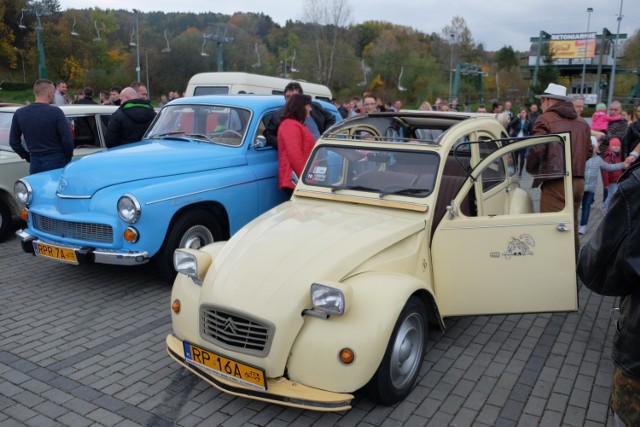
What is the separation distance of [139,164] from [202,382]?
2.72 meters

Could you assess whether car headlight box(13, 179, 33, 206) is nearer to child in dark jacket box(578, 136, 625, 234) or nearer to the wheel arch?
the wheel arch

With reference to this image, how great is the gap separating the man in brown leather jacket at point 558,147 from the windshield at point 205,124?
3.37m

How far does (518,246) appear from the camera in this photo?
4.16 metres

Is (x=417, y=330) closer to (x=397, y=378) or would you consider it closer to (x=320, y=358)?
(x=397, y=378)

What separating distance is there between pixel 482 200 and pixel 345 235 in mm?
1613

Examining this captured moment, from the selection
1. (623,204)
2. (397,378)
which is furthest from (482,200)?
(623,204)

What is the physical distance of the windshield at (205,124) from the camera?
21.4 ft

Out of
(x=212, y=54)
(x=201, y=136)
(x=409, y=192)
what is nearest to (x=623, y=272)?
(x=409, y=192)

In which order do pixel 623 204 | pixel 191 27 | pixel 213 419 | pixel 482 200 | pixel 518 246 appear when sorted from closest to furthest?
pixel 623 204, pixel 213 419, pixel 518 246, pixel 482 200, pixel 191 27

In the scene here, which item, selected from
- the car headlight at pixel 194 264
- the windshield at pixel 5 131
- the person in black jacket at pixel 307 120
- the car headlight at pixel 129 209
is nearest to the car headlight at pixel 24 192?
the car headlight at pixel 129 209

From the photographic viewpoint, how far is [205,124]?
669 cm

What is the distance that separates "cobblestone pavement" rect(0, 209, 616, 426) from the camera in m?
3.50

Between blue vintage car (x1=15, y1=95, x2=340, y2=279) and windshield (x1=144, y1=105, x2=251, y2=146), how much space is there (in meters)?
0.01

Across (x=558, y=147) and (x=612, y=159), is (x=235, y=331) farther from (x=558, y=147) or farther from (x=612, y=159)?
(x=612, y=159)
